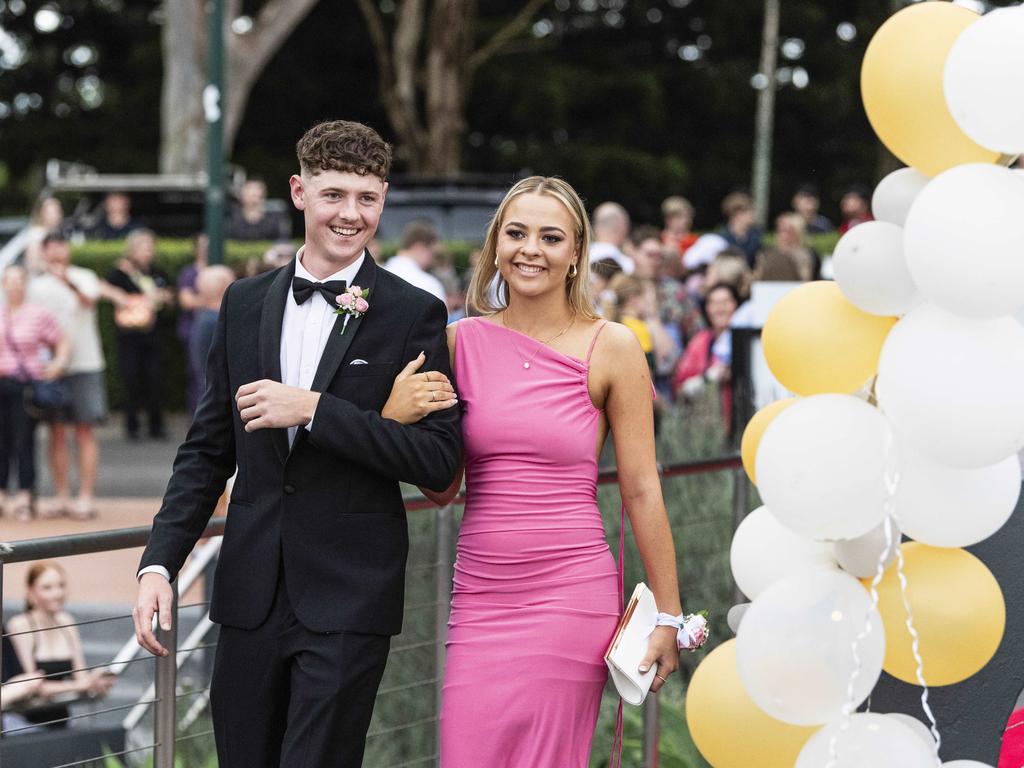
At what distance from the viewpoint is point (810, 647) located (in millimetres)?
3107

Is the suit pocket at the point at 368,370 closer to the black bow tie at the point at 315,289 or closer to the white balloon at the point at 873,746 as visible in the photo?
the black bow tie at the point at 315,289

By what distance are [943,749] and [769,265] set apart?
19.3ft

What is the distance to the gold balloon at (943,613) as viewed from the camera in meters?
3.29

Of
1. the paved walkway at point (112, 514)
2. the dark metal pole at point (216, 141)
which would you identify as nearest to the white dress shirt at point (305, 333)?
the paved walkway at point (112, 514)

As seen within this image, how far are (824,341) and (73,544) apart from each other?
177 cm

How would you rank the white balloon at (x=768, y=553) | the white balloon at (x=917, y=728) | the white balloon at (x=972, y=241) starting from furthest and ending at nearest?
the white balloon at (x=768, y=553), the white balloon at (x=917, y=728), the white balloon at (x=972, y=241)

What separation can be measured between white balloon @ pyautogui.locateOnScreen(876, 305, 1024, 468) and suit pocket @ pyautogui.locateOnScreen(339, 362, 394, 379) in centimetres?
110

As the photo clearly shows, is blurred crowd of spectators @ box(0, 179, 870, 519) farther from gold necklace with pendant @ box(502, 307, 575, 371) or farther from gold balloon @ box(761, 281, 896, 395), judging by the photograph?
gold balloon @ box(761, 281, 896, 395)

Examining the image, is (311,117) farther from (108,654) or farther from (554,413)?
(554,413)

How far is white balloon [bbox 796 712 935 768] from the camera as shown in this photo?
3.14 meters

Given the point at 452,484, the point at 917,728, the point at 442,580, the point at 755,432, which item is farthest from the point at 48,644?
the point at 917,728

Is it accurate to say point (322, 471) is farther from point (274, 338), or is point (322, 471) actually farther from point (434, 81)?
point (434, 81)

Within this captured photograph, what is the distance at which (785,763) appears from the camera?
346 cm

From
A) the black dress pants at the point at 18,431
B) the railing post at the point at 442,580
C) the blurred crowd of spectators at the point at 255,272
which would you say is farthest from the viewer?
the black dress pants at the point at 18,431
